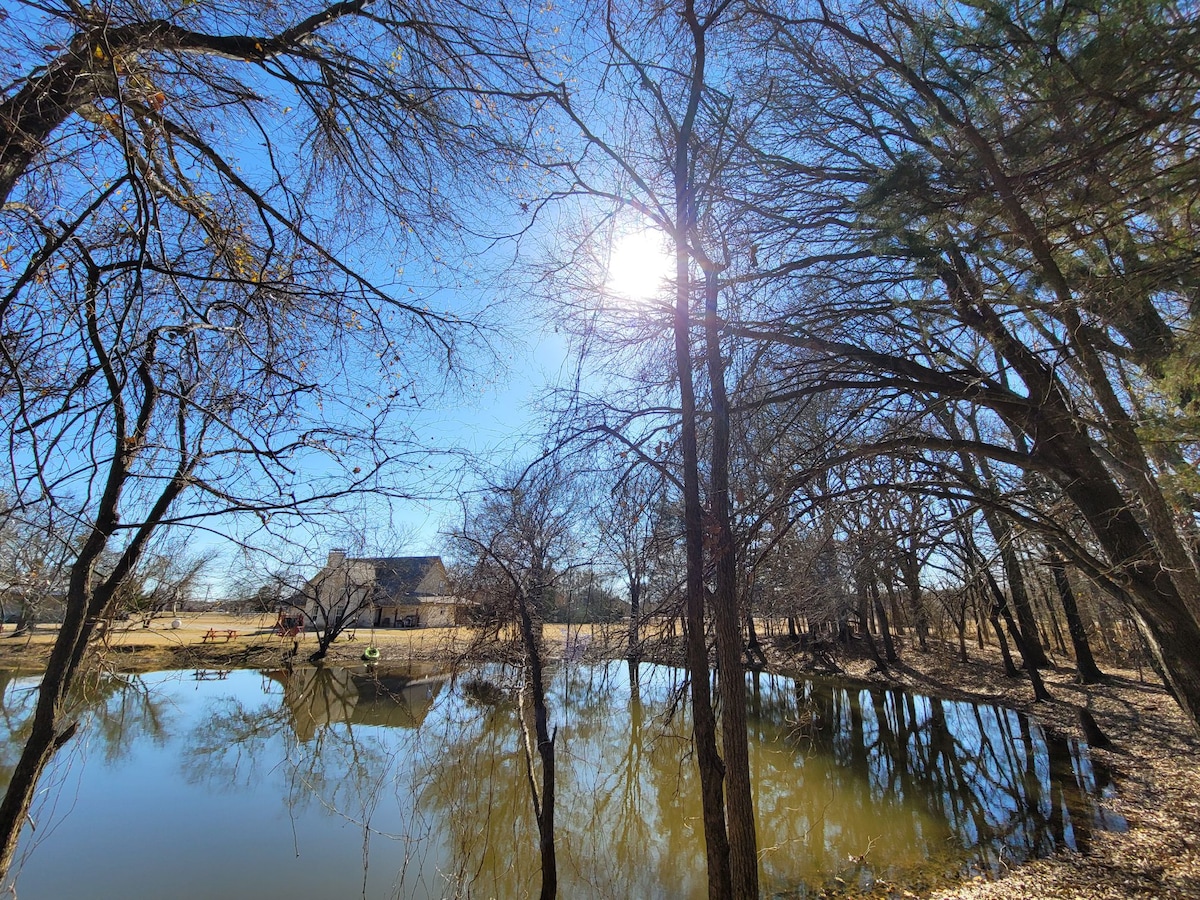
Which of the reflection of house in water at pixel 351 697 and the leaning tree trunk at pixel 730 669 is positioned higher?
the leaning tree trunk at pixel 730 669

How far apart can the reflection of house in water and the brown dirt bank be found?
4.68m

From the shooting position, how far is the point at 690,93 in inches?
214

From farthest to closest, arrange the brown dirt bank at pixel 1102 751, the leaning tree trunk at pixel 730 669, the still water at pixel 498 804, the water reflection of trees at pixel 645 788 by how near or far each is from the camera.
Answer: the water reflection of trees at pixel 645 788 → the still water at pixel 498 804 → the brown dirt bank at pixel 1102 751 → the leaning tree trunk at pixel 730 669

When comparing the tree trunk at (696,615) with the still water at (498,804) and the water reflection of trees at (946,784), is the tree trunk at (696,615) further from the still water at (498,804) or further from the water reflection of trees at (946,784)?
the water reflection of trees at (946,784)

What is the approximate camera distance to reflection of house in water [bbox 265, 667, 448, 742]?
51.2 feet

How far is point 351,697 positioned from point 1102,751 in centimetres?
2051

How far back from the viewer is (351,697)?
1934 centimetres

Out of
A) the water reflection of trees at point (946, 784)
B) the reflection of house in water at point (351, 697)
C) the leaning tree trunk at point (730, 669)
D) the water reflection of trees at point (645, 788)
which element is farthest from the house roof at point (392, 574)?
the water reflection of trees at point (946, 784)

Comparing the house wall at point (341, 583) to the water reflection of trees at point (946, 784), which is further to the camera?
the water reflection of trees at point (946, 784)

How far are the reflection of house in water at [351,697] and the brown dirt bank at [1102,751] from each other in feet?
15.4

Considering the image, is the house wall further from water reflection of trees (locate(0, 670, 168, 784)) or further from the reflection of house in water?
water reflection of trees (locate(0, 670, 168, 784))

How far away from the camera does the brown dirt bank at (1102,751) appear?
5.58 metres

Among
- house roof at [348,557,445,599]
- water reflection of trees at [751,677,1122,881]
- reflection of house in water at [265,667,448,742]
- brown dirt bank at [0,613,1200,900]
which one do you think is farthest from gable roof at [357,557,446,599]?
water reflection of trees at [751,677,1122,881]

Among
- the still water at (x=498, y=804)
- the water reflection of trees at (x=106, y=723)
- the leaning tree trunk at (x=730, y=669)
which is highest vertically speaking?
the leaning tree trunk at (x=730, y=669)
